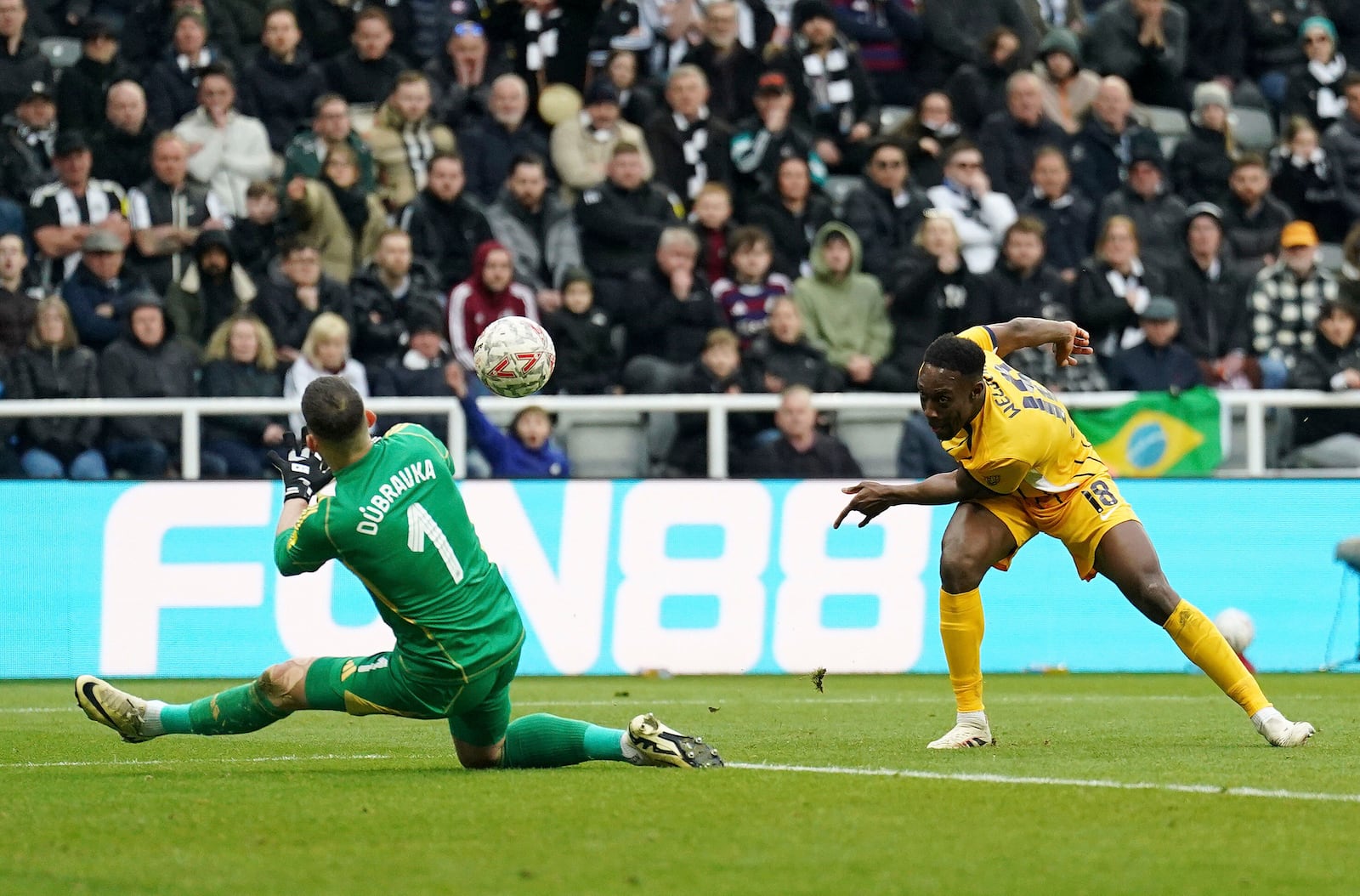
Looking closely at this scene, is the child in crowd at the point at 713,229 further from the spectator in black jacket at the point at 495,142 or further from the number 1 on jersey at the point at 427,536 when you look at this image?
the number 1 on jersey at the point at 427,536

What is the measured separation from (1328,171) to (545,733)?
46.6 ft

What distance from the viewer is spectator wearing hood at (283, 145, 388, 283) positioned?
56.5 feet

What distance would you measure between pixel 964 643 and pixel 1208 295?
9477 millimetres

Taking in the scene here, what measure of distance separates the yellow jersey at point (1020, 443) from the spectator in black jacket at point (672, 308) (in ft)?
23.9

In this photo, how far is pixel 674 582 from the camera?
15289 mm

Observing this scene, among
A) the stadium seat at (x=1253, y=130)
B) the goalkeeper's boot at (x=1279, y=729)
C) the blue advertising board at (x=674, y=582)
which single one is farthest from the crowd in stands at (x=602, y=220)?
the goalkeeper's boot at (x=1279, y=729)

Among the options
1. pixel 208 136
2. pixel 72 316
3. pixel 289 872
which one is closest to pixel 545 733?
pixel 289 872

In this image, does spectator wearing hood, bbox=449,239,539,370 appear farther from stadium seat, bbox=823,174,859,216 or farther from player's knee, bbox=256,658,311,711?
player's knee, bbox=256,658,311,711

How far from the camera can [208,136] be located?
1773cm

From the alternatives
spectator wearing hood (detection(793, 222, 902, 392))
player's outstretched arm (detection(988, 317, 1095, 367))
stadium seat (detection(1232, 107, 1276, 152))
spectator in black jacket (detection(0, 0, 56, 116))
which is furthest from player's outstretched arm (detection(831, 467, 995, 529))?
stadium seat (detection(1232, 107, 1276, 152))

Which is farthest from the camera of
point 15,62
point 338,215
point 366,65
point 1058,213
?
point 366,65

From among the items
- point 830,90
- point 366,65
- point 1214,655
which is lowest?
point 1214,655

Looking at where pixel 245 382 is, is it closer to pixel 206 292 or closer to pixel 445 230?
pixel 206 292

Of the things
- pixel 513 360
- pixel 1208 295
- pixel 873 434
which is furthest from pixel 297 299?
pixel 1208 295
